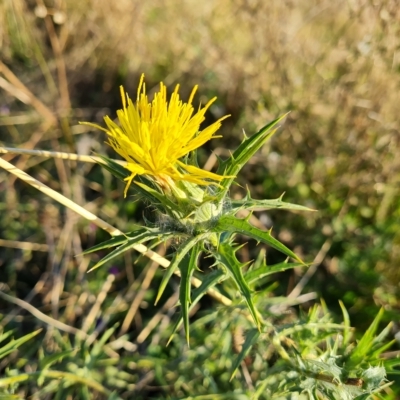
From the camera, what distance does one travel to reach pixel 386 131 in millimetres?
2461

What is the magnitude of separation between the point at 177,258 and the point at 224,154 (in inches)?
76.1

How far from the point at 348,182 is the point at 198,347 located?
1355mm

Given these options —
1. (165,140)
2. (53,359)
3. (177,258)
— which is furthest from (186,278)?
(53,359)

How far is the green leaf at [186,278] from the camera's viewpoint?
101 cm

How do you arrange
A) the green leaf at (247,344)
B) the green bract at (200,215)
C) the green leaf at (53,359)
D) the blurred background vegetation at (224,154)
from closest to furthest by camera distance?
the green bract at (200,215), the green leaf at (247,344), the green leaf at (53,359), the blurred background vegetation at (224,154)

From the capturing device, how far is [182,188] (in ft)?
3.82

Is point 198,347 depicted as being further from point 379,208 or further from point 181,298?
point 379,208

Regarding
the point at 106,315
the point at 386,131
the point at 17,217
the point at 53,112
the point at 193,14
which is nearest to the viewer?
the point at 106,315

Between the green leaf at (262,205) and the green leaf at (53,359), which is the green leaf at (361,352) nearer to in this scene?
the green leaf at (262,205)

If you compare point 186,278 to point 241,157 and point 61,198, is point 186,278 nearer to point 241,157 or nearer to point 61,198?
point 241,157

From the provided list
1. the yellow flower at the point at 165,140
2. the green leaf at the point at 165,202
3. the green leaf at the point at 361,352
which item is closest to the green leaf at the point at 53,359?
the green leaf at the point at 165,202

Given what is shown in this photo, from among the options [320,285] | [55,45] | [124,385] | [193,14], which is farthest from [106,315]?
[193,14]

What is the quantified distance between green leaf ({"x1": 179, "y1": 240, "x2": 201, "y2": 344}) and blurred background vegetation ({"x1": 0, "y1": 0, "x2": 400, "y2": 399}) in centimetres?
81

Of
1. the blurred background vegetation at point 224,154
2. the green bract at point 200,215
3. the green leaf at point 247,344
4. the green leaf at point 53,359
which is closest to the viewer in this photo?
the green bract at point 200,215
